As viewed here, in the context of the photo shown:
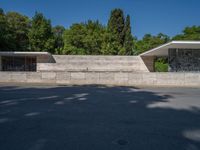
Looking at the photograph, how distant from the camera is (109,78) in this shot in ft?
51.9

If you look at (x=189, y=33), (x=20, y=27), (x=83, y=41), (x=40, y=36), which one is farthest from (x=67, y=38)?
(x=189, y=33)

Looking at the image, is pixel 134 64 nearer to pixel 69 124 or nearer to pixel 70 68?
pixel 70 68

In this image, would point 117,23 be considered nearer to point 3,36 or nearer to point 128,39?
point 128,39

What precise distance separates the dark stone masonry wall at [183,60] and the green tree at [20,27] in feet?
74.2

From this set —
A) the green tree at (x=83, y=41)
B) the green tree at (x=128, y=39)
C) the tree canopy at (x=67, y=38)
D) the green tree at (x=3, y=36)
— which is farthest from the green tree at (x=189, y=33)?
the green tree at (x=3, y=36)

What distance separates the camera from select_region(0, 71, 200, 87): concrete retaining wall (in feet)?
50.8

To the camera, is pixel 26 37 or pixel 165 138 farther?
pixel 26 37

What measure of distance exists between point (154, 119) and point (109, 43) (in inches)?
1115

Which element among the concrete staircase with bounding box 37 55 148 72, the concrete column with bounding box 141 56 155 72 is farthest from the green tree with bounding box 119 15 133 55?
the concrete staircase with bounding box 37 55 148 72

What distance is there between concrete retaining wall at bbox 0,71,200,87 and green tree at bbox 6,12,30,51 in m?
16.8

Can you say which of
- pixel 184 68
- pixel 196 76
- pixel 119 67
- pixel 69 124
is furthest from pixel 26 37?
pixel 69 124

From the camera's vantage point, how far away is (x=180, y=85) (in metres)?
15.4

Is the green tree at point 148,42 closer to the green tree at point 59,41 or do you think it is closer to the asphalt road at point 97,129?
the green tree at point 59,41

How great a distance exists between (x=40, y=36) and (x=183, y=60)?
71.6ft
